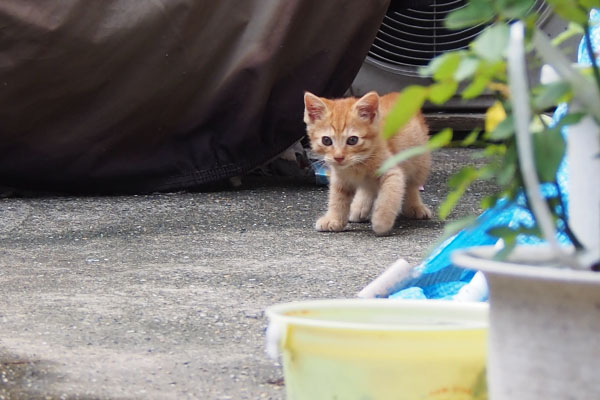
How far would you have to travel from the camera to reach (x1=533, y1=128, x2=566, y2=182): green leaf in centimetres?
95

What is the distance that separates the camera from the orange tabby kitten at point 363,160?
343 cm

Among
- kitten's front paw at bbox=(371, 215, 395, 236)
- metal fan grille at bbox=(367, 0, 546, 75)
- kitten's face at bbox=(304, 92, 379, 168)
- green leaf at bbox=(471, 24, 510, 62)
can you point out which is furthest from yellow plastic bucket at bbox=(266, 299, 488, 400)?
metal fan grille at bbox=(367, 0, 546, 75)

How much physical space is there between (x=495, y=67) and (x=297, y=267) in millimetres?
1867

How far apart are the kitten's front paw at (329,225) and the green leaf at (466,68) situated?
98.4 inches

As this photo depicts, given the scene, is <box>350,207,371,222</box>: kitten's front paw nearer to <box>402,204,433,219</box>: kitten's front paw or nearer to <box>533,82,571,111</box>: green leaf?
<box>402,204,433,219</box>: kitten's front paw

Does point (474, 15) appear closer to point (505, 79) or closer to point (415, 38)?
point (505, 79)

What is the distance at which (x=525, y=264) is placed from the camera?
107 cm

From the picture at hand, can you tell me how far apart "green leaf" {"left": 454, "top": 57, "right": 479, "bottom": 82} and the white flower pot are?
21 cm

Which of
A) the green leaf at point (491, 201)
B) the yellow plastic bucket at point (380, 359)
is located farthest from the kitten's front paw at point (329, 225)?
the green leaf at point (491, 201)

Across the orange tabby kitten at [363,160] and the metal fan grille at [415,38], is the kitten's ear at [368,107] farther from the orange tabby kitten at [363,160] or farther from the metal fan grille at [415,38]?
the metal fan grille at [415,38]

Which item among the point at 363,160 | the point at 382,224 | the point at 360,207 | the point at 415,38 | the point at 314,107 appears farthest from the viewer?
the point at 415,38

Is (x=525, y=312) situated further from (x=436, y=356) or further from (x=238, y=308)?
(x=238, y=308)

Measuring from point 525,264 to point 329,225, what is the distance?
237 cm

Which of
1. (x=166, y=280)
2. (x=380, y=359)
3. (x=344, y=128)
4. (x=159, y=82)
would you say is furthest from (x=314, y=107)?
(x=380, y=359)
